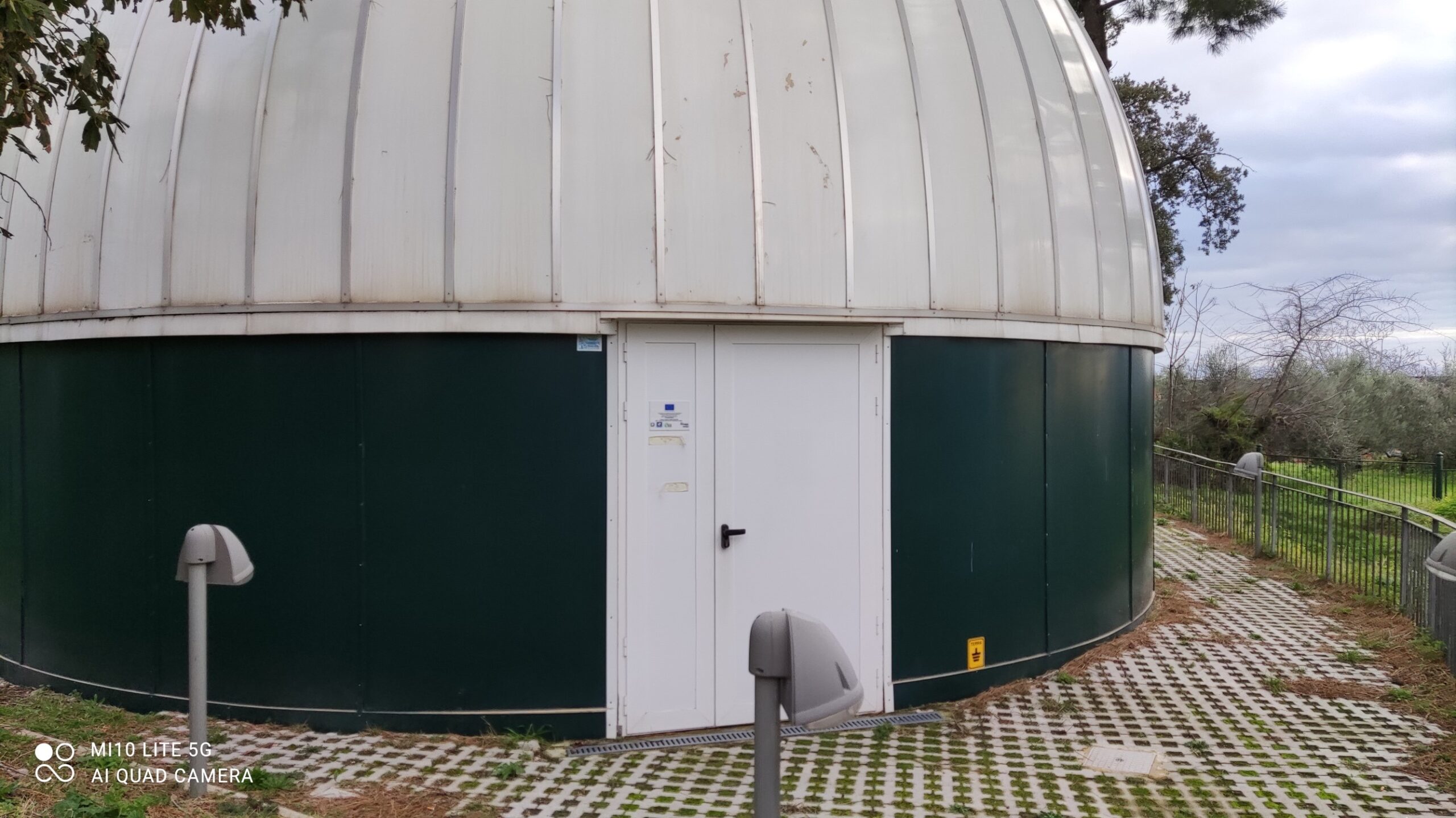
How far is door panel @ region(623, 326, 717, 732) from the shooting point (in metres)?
6.40

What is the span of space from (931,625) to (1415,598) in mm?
5197

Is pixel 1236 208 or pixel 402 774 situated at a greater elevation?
pixel 1236 208

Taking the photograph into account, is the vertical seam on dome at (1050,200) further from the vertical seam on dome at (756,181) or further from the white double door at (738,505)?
the vertical seam on dome at (756,181)

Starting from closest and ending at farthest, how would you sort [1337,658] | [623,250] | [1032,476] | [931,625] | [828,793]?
[828,793] → [623,250] → [931,625] → [1032,476] → [1337,658]

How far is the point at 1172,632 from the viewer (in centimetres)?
897

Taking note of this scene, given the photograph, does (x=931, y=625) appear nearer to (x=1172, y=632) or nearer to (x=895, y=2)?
(x=1172, y=632)

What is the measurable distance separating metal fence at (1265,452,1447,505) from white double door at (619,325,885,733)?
15948mm

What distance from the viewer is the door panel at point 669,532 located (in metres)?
6.40

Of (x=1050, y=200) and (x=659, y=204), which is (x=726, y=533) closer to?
(x=659, y=204)

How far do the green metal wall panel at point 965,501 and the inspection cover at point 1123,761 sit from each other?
120 centimetres

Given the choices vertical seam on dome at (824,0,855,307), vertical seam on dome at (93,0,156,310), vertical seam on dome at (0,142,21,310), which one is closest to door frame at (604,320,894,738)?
vertical seam on dome at (824,0,855,307)

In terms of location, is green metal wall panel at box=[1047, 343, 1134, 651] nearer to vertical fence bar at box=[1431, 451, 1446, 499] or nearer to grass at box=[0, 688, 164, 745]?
grass at box=[0, 688, 164, 745]

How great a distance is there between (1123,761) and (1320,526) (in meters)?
8.02

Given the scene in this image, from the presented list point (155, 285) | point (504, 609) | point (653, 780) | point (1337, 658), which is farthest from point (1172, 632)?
point (155, 285)
